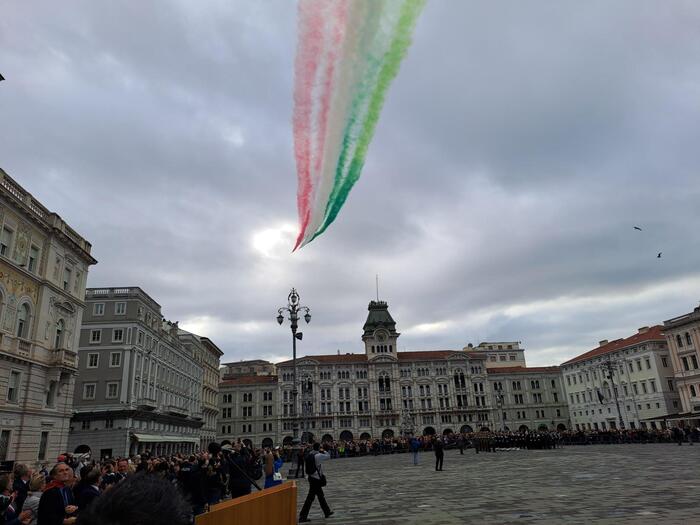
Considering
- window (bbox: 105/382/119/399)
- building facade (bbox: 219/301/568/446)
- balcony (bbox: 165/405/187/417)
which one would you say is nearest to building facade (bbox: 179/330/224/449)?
balcony (bbox: 165/405/187/417)

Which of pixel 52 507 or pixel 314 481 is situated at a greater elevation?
pixel 52 507

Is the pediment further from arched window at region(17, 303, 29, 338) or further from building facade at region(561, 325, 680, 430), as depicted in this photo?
arched window at region(17, 303, 29, 338)

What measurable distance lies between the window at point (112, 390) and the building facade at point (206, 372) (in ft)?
75.1

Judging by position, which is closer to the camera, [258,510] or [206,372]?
[258,510]

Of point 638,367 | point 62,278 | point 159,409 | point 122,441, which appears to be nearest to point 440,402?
point 638,367

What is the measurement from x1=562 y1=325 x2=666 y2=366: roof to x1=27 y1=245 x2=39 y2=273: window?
7419 cm

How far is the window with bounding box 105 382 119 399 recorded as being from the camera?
45.4 metres

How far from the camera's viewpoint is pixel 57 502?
6.01m

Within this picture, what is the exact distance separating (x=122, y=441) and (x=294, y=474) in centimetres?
2232

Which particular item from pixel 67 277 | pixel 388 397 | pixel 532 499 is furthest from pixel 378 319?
pixel 532 499

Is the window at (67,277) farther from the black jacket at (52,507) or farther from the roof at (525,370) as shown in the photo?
the roof at (525,370)

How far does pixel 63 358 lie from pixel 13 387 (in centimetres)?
420

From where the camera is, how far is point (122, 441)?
144 feet

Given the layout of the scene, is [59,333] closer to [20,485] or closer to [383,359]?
[20,485]
